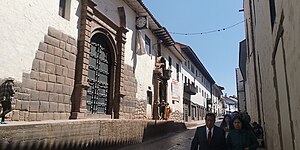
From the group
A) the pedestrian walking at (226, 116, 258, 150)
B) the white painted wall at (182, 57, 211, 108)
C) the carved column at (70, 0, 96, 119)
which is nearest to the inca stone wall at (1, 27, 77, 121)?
the carved column at (70, 0, 96, 119)

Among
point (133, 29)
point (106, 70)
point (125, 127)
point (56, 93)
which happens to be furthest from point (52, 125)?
point (133, 29)

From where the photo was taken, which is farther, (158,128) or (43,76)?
(158,128)

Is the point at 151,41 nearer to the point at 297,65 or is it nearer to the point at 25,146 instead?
the point at 25,146

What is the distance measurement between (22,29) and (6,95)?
1.82 meters

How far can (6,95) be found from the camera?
630 centimetres

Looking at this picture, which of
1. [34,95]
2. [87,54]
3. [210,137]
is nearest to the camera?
[210,137]

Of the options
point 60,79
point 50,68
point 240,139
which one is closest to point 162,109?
point 60,79

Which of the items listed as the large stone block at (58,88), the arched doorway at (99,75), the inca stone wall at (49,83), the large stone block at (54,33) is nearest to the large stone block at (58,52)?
the inca stone wall at (49,83)

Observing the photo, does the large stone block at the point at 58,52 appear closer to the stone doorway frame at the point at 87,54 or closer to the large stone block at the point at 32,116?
the stone doorway frame at the point at 87,54

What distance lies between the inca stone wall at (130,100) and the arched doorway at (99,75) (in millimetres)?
1008

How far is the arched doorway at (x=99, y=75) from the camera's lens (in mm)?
10414

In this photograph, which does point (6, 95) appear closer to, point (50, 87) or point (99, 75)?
point (50, 87)

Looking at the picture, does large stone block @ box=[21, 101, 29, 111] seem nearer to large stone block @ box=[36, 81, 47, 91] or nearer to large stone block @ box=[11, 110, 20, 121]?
large stone block @ box=[11, 110, 20, 121]

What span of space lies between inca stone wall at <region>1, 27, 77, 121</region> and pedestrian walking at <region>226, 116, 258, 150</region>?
17.2 feet
